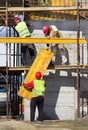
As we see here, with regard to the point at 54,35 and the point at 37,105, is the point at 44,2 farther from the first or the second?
the point at 37,105

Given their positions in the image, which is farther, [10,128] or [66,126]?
[66,126]

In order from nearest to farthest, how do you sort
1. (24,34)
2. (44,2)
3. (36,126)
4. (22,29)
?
(36,126) < (22,29) < (24,34) < (44,2)

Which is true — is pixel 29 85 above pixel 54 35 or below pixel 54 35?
below

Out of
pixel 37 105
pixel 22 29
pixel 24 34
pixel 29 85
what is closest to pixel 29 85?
pixel 29 85

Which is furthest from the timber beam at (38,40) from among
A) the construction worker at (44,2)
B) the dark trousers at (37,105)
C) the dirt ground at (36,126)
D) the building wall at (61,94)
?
the dirt ground at (36,126)

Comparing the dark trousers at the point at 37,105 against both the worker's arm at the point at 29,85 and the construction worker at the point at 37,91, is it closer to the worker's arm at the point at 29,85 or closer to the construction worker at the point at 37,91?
the construction worker at the point at 37,91

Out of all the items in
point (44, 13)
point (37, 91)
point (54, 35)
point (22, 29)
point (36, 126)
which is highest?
point (44, 13)

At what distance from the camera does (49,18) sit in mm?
20594

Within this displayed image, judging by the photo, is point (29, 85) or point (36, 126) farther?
point (29, 85)

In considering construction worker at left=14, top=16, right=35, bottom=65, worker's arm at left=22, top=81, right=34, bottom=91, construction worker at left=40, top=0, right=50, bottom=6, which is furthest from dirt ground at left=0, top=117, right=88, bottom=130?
construction worker at left=40, top=0, right=50, bottom=6

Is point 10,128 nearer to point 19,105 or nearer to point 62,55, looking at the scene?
point 62,55

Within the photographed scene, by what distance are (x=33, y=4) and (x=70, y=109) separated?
4.62 meters

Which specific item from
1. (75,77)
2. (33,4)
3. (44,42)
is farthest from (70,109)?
(33,4)

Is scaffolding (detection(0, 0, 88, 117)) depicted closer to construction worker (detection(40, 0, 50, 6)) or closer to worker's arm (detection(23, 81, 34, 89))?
construction worker (detection(40, 0, 50, 6))
